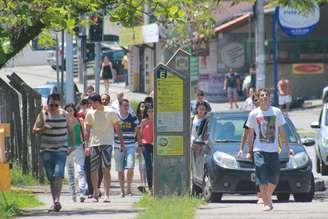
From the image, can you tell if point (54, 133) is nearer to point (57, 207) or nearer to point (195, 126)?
point (57, 207)

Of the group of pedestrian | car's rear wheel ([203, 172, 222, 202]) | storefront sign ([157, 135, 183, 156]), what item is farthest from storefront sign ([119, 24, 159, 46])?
storefront sign ([157, 135, 183, 156])

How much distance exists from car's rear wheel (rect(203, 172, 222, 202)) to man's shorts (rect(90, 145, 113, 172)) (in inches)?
63.8

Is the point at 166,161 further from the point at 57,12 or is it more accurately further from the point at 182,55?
the point at 57,12

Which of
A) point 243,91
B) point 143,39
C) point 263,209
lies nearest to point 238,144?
point 263,209

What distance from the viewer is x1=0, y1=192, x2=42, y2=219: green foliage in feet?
52.1

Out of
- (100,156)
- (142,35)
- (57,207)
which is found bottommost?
(57,207)

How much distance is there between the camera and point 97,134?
1886 centimetres

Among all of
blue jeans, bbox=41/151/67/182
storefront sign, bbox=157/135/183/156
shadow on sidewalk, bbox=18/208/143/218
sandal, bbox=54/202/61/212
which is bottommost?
shadow on sidewalk, bbox=18/208/143/218

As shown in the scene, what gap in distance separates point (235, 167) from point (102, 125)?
7.82ft

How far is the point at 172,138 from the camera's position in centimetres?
1795

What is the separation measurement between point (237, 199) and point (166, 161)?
2675 mm

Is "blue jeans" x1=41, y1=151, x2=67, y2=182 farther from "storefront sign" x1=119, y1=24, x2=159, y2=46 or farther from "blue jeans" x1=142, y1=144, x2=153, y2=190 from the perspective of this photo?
"storefront sign" x1=119, y1=24, x2=159, y2=46

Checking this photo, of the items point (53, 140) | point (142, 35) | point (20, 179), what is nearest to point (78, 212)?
point (53, 140)

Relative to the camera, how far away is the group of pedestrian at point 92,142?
1719 cm
